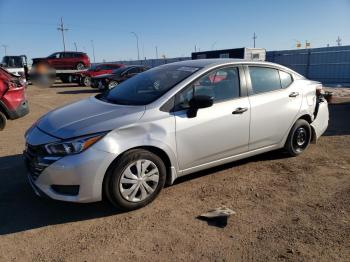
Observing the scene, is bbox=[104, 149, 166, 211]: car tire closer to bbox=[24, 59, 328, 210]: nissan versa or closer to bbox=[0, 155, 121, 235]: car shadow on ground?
bbox=[24, 59, 328, 210]: nissan versa

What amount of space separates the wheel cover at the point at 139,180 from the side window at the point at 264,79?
1927 millimetres

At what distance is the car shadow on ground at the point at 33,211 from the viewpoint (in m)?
3.84

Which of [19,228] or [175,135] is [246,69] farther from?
[19,228]

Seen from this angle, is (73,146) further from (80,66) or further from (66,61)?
(80,66)

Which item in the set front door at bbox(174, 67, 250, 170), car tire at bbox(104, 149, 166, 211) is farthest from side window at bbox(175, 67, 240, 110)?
car tire at bbox(104, 149, 166, 211)

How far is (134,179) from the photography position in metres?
3.95

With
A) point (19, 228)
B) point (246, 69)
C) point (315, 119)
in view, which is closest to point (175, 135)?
point (246, 69)

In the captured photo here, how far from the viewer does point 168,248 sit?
331 cm

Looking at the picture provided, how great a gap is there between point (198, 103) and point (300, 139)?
2397 millimetres

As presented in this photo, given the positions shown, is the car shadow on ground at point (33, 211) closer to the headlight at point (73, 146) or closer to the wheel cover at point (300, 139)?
the headlight at point (73, 146)

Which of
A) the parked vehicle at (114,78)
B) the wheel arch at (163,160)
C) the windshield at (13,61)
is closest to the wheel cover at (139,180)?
the wheel arch at (163,160)

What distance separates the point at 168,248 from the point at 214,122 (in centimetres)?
175

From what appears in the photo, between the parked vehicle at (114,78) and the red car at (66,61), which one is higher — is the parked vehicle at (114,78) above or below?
below

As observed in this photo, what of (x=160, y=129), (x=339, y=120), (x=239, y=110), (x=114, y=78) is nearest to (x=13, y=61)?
(x=114, y=78)
